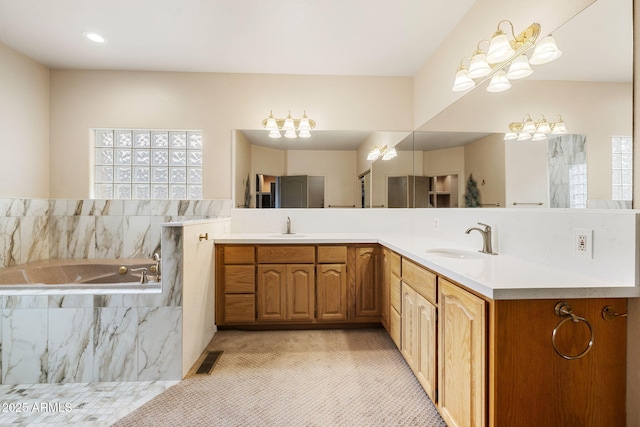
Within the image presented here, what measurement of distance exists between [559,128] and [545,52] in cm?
38

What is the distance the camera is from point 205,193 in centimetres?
287

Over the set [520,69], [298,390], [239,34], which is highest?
[239,34]

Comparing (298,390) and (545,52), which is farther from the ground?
(545,52)

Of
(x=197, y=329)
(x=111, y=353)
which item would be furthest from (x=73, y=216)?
(x=197, y=329)

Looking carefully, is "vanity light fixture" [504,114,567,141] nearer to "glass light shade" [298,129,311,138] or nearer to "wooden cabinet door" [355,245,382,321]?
"wooden cabinet door" [355,245,382,321]

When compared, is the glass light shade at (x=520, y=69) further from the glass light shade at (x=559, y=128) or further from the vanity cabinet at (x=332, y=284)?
the vanity cabinet at (x=332, y=284)

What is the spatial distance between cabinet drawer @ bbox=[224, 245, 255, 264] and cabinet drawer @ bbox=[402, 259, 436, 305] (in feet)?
4.33

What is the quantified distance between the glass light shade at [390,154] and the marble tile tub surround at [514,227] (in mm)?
577

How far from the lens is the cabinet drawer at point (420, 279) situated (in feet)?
4.57

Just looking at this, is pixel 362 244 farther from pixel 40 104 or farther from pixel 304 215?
pixel 40 104

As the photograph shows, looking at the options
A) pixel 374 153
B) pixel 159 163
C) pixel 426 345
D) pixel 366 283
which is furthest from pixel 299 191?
pixel 426 345

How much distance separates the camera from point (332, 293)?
7.95ft

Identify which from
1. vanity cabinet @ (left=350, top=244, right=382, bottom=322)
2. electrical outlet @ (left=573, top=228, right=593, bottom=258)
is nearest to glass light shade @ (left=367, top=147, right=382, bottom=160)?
vanity cabinet @ (left=350, top=244, right=382, bottom=322)

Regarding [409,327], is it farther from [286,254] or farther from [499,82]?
[499,82]
